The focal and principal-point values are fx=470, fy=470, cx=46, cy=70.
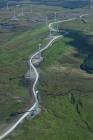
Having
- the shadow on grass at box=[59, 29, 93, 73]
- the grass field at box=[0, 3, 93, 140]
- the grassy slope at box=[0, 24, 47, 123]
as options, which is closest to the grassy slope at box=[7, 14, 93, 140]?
the grass field at box=[0, 3, 93, 140]

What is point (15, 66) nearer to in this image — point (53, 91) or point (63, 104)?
point (53, 91)

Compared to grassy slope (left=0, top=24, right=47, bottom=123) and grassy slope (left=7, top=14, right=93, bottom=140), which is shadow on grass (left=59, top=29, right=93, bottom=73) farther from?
grassy slope (left=0, top=24, right=47, bottom=123)

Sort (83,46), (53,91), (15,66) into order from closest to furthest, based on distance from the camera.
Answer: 1. (53,91)
2. (15,66)
3. (83,46)

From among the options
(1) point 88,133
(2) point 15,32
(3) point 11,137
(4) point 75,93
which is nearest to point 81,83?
(4) point 75,93

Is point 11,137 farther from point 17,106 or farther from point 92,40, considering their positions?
point 92,40

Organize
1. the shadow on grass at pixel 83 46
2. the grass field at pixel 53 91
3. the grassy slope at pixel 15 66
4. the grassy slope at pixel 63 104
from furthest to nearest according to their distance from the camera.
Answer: the shadow on grass at pixel 83 46, the grassy slope at pixel 15 66, the grass field at pixel 53 91, the grassy slope at pixel 63 104

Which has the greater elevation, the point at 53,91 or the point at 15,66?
the point at 53,91

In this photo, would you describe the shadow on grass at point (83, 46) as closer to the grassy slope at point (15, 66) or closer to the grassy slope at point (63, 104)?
the grassy slope at point (63, 104)

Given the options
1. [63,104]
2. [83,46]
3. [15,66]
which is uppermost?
[63,104]

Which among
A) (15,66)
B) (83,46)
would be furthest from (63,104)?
(83,46)

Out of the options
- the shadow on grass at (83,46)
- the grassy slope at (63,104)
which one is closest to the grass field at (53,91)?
the grassy slope at (63,104)

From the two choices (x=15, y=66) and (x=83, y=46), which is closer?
(x=15, y=66)
